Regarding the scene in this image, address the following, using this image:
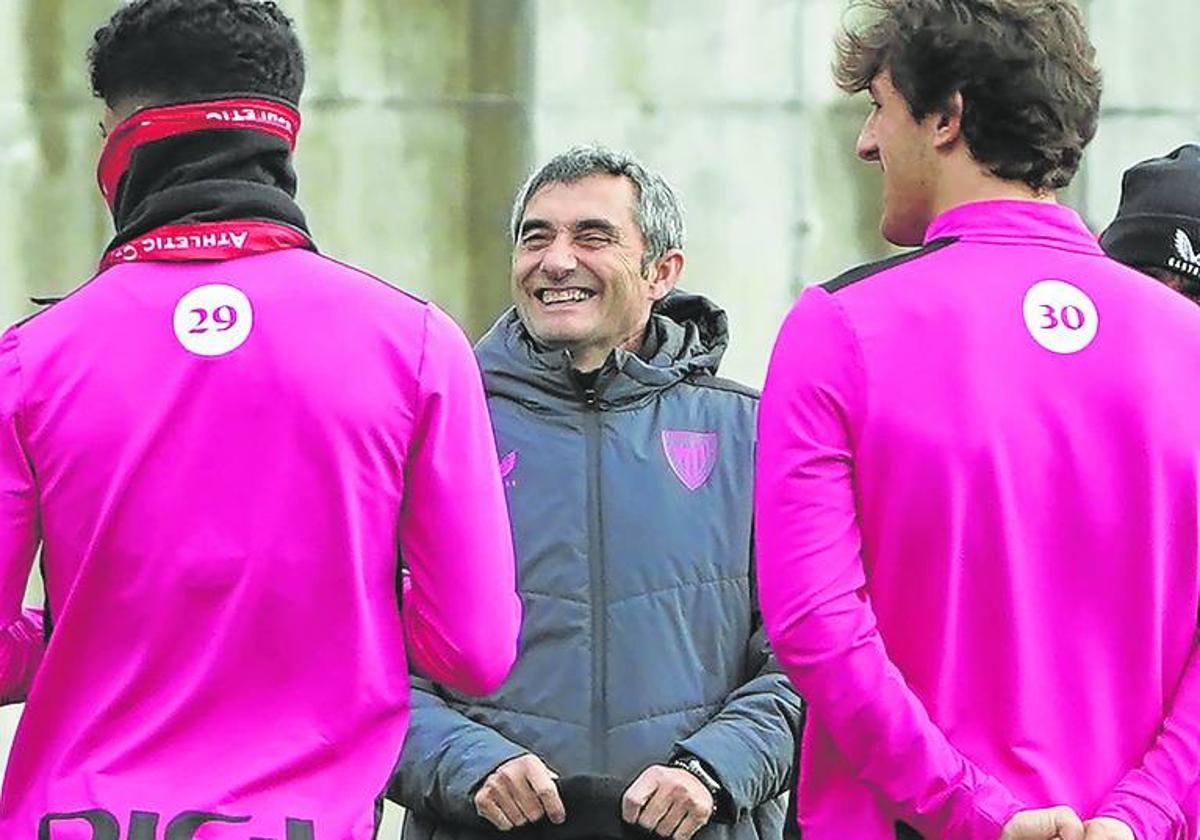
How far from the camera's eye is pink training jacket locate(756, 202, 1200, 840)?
3.18 meters

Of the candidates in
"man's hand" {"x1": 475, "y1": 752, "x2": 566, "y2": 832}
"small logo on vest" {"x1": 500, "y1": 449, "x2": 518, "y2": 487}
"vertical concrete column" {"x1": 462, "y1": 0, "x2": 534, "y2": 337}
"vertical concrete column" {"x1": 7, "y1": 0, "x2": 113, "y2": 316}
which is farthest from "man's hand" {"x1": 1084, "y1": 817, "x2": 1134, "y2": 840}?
"vertical concrete column" {"x1": 7, "y1": 0, "x2": 113, "y2": 316}

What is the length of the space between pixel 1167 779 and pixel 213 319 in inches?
51.9

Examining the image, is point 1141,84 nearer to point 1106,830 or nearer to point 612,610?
point 612,610

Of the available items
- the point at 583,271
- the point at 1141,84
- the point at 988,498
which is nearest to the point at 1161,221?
the point at 583,271

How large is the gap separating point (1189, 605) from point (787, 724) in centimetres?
105

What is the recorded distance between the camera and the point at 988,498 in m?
3.17

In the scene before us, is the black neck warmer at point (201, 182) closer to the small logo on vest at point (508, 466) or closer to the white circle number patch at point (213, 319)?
the white circle number patch at point (213, 319)

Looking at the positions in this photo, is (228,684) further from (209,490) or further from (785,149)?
(785,149)

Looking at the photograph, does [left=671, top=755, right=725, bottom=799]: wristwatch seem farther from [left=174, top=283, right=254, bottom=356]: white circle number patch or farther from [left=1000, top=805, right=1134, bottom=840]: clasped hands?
[left=174, top=283, right=254, bottom=356]: white circle number patch

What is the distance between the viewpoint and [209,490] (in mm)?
3135

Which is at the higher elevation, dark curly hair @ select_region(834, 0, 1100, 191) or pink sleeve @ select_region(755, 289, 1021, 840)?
dark curly hair @ select_region(834, 0, 1100, 191)

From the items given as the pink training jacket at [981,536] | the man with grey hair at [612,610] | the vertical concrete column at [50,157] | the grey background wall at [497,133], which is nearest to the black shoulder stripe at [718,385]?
Answer: the man with grey hair at [612,610]

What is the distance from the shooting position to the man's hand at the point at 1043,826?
3.15m

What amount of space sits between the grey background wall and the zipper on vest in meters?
3.81
